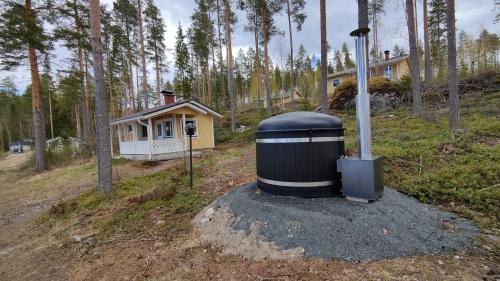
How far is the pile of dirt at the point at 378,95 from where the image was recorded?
50.9 ft

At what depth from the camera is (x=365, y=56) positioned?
11.8 feet

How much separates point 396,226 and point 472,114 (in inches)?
438

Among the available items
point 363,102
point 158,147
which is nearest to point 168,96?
point 158,147

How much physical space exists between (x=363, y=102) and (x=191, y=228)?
3.27 metres

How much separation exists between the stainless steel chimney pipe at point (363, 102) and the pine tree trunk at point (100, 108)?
19.0 ft

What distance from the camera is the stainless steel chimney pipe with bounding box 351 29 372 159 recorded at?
3.49 metres

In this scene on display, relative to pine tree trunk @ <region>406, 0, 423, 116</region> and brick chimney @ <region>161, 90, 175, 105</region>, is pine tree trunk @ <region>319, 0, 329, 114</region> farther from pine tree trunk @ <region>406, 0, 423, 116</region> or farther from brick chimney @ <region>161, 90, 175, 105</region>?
brick chimney @ <region>161, 90, 175, 105</region>

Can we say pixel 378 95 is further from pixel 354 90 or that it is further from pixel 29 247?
pixel 29 247

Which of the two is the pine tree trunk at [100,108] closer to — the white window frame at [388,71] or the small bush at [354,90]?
the small bush at [354,90]

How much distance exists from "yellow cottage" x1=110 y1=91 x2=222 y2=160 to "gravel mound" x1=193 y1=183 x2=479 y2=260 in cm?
972

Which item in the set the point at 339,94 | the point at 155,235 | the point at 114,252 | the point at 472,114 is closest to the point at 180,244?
the point at 155,235

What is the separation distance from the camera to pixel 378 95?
1595 centimetres

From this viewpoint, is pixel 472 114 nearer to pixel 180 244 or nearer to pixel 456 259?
pixel 456 259

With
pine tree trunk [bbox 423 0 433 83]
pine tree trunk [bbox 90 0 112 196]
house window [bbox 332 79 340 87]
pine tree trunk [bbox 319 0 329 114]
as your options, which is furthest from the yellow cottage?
house window [bbox 332 79 340 87]
